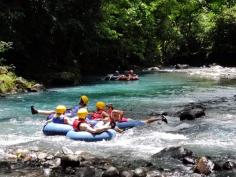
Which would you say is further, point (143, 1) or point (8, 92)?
point (143, 1)

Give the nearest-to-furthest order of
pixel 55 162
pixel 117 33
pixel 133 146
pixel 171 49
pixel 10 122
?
pixel 55 162, pixel 133 146, pixel 10 122, pixel 117 33, pixel 171 49

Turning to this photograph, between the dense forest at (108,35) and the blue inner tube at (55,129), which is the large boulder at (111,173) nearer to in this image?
the blue inner tube at (55,129)

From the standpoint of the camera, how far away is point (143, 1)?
43.6 m

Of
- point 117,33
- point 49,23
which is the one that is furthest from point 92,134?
point 117,33

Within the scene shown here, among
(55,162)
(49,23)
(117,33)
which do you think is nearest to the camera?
(55,162)

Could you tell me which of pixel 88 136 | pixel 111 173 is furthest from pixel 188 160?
pixel 88 136

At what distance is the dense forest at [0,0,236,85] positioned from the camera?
90.3ft

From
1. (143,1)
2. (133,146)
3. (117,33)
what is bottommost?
(133,146)

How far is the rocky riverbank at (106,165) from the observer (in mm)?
9188

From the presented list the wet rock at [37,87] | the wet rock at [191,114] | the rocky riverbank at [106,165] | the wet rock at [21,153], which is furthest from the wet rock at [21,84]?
the rocky riverbank at [106,165]

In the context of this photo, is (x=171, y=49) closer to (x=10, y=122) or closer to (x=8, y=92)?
(x=8, y=92)

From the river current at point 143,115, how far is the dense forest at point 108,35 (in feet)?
11.9

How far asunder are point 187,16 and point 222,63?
691 centimetres

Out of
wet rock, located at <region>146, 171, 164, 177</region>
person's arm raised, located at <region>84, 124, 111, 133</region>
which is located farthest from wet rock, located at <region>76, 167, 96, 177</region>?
person's arm raised, located at <region>84, 124, 111, 133</region>
